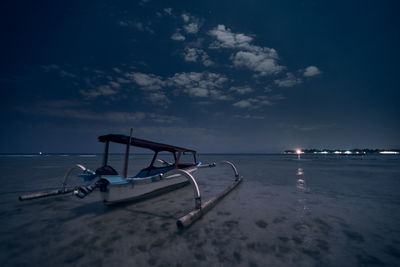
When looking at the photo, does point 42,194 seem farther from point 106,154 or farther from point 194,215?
point 194,215

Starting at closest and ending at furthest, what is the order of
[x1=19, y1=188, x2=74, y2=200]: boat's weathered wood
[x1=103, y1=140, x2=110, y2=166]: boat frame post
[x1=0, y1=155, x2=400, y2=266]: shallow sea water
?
[x1=0, y1=155, x2=400, y2=266]: shallow sea water, [x1=103, y1=140, x2=110, y2=166]: boat frame post, [x1=19, y1=188, x2=74, y2=200]: boat's weathered wood

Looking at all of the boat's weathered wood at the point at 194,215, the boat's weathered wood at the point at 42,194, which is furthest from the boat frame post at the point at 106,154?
the boat's weathered wood at the point at 194,215

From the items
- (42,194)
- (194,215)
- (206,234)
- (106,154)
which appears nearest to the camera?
(206,234)

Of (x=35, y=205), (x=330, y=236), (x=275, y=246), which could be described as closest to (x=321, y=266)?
(x=275, y=246)

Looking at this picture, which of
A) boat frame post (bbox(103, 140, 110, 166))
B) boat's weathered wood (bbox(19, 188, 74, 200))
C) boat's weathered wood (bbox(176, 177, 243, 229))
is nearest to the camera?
boat's weathered wood (bbox(176, 177, 243, 229))

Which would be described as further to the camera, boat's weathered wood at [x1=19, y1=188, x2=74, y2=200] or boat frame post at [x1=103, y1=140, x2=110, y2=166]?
boat's weathered wood at [x1=19, y1=188, x2=74, y2=200]

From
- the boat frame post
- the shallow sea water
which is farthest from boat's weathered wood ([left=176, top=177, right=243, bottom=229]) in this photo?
the boat frame post

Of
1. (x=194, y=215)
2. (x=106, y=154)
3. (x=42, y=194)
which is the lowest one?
(x=42, y=194)

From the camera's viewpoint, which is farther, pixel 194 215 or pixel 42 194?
pixel 42 194

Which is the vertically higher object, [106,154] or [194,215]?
[106,154]

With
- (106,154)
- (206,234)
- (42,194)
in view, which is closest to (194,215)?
(206,234)

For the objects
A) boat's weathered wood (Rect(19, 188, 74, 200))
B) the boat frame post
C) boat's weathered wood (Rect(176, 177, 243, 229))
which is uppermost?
the boat frame post

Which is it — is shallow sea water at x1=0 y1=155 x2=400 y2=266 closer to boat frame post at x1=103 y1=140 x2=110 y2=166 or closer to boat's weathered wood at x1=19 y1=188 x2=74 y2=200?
boat's weathered wood at x1=19 y1=188 x2=74 y2=200

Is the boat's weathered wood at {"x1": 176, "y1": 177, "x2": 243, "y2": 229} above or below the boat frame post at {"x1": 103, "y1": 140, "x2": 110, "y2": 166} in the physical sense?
below
